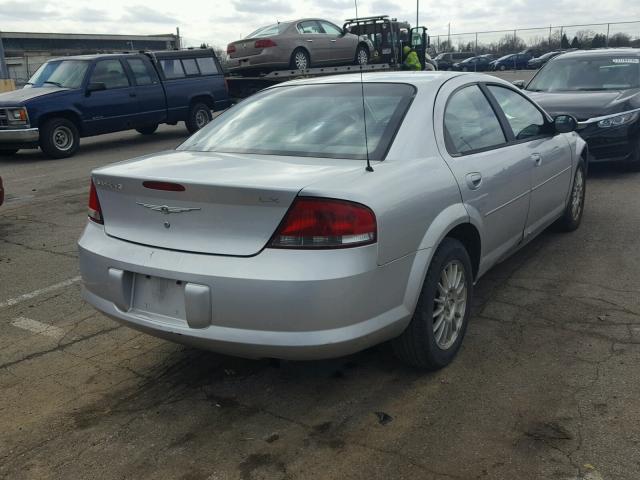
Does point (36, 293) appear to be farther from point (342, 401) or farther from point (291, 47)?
point (291, 47)

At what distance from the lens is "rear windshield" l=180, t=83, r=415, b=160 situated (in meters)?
3.40

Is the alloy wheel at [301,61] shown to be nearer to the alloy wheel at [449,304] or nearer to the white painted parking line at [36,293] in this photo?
the white painted parking line at [36,293]

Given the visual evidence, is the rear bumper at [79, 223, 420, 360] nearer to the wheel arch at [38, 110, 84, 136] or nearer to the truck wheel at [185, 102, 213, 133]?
the wheel arch at [38, 110, 84, 136]

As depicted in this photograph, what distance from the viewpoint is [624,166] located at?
9148mm

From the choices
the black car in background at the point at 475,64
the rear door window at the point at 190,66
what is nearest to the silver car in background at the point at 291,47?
the rear door window at the point at 190,66

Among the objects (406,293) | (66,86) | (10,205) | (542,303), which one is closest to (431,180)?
(406,293)

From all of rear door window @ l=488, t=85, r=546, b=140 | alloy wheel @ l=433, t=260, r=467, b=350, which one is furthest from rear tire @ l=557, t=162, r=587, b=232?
alloy wheel @ l=433, t=260, r=467, b=350

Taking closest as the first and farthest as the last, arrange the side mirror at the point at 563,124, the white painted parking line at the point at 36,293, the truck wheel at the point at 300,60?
the white painted parking line at the point at 36,293
the side mirror at the point at 563,124
the truck wheel at the point at 300,60

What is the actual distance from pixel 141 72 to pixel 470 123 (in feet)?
36.2

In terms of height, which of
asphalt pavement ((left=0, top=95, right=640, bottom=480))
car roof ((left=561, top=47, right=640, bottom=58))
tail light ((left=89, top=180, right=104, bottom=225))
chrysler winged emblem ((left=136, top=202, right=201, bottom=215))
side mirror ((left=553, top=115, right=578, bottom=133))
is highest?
car roof ((left=561, top=47, right=640, bottom=58))

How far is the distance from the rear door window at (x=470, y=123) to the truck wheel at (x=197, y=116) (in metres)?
11.0

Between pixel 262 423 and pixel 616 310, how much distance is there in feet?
8.52

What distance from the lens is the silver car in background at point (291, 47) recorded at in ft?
52.7

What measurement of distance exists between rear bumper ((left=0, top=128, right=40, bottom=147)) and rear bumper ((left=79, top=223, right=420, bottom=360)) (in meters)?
10.0
